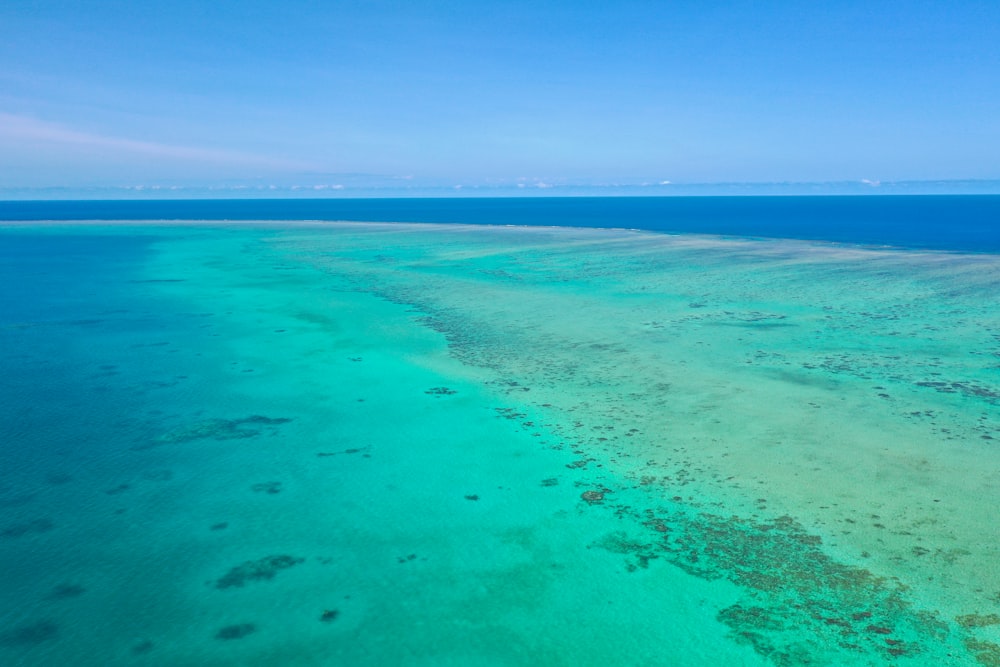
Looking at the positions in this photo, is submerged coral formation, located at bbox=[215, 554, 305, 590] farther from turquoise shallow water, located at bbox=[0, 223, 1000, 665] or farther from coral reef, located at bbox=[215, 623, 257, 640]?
coral reef, located at bbox=[215, 623, 257, 640]

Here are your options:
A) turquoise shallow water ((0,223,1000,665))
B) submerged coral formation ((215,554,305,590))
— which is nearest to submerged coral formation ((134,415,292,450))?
turquoise shallow water ((0,223,1000,665))

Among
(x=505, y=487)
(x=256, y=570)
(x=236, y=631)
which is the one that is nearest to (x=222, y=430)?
(x=256, y=570)

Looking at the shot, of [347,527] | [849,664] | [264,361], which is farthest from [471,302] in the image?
[849,664]

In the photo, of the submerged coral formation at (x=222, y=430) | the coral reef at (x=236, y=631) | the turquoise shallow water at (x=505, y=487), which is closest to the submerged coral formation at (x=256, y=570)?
the turquoise shallow water at (x=505, y=487)

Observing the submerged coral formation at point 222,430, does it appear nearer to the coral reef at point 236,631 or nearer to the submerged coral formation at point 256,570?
the submerged coral formation at point 256,570

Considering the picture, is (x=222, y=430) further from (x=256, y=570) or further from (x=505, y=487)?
(x=505, y=487)

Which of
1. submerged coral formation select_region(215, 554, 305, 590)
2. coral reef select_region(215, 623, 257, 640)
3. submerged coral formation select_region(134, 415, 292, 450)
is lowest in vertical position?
coral reef select_region(215, 623, 257, 640)

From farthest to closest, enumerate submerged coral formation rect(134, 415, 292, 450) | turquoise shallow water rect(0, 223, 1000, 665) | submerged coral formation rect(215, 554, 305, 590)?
submerged coral formation rect(134, 415, 292, 450) < submerged coral formation rect(215, 554, 305, 590) < turquoise shallow water rect(0, 223, 1000, 665)

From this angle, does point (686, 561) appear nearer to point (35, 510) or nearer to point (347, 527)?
point (347, 527)
